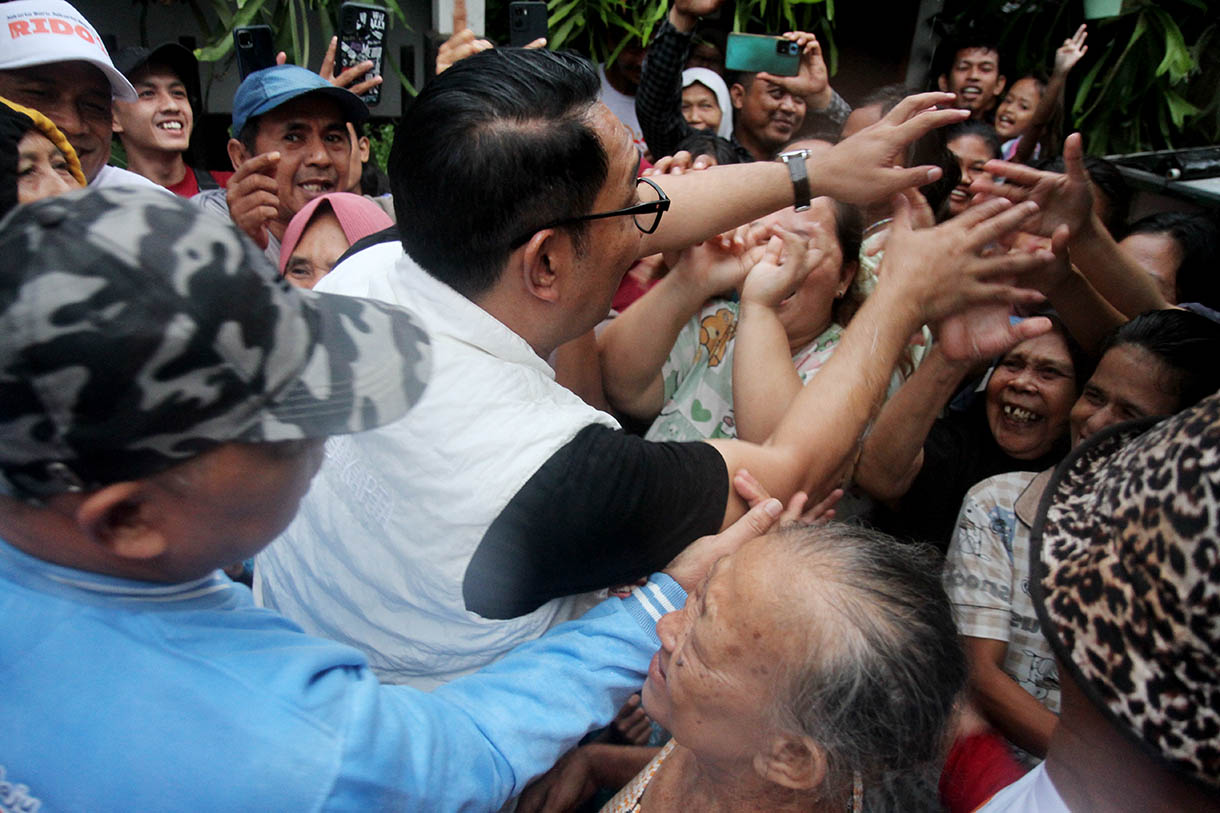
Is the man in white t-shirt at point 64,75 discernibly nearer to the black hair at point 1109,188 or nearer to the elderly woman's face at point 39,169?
the elderly woman's face at point 39,169

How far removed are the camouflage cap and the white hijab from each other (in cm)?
417

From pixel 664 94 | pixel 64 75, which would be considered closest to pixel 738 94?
pixel 664 94

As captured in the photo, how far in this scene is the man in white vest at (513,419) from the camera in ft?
3.84

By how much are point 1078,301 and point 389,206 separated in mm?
2130

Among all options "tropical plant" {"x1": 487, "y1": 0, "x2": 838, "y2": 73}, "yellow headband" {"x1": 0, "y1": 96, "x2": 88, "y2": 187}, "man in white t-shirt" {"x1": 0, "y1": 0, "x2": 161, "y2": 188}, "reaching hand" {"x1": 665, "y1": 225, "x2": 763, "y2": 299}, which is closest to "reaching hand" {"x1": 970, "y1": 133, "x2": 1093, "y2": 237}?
"reaching hand" {"x1": 665, "y1": 225, "x2": 763, "y2": 299}

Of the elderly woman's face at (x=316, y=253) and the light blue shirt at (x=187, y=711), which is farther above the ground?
the elderly woman's face at (x=316, y=253)

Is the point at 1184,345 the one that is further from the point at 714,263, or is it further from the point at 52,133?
the point at 52,133

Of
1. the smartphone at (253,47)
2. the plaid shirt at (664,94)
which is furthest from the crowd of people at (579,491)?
the plaid shirt at (664,94)

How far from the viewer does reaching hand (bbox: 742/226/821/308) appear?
188cm

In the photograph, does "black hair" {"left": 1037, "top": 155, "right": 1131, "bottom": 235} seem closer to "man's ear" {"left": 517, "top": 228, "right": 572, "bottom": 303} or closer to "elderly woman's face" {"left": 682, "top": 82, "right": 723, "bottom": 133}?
"elderly woman's face" {"left": 682, "top": 82, "right": 723, "bottom": 133}

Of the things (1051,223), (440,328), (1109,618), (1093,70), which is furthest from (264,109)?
(1093,70)

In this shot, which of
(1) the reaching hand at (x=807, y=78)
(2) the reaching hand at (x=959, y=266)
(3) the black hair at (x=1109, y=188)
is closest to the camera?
(2) the reaching hand at (x=959, y=266)

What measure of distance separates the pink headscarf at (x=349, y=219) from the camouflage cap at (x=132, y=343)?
1553 mm

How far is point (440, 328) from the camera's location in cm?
129
